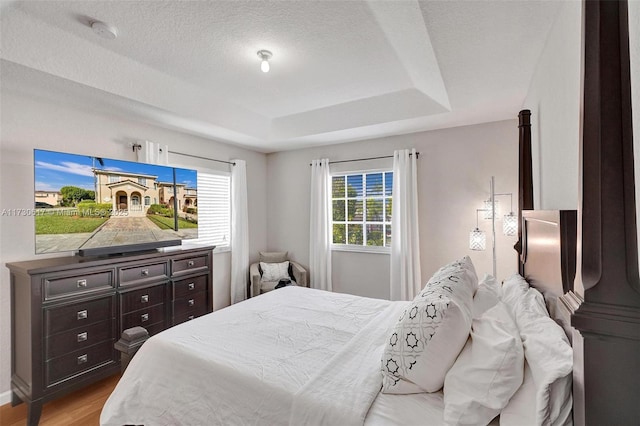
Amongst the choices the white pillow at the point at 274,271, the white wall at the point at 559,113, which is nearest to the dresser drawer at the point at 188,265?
the white pillow at the point at 274,271

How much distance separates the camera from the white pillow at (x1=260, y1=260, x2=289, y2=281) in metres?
4.36

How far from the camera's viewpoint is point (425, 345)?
3.92ft

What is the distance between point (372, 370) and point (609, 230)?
109 cm

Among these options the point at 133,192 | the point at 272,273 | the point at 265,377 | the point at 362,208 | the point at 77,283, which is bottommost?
the point at 272,273

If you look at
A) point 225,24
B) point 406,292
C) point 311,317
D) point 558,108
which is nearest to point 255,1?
point 225,24

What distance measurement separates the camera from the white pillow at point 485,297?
5.09ft

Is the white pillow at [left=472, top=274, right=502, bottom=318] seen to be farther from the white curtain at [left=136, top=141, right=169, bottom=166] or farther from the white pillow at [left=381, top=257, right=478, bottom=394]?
the white curtain at [left=136, top=141, right=169, bottom=166]

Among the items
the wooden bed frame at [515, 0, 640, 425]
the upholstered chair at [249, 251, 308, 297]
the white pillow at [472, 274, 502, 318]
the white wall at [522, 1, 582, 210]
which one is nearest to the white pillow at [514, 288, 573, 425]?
the wooden bed frame at [515, 0, 640, 425]

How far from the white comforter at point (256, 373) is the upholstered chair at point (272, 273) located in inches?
81.0

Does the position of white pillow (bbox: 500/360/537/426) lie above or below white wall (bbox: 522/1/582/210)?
below

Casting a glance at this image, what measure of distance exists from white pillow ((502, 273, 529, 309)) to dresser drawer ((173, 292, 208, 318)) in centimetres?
296

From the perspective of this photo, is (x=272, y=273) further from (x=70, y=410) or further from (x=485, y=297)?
(x=485, y=297)

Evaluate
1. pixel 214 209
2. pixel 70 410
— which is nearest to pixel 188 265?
pixel 214 209

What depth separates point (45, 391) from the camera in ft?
7.23
